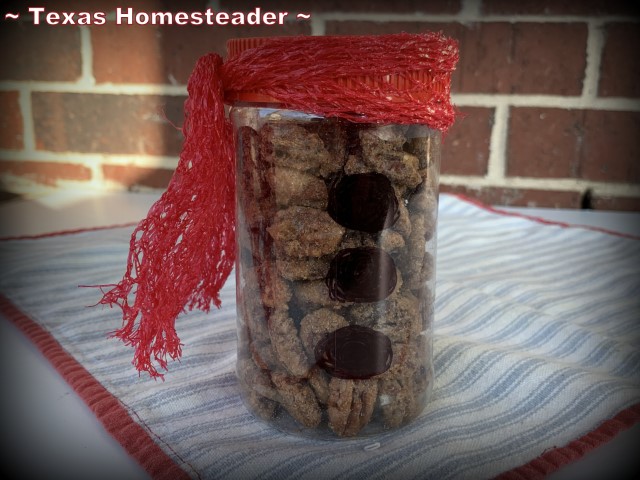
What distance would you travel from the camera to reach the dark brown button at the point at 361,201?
41 cm

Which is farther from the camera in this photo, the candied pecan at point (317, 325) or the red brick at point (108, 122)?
the red brick at point (108, 122)

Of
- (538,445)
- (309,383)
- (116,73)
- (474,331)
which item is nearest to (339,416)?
(309,383)

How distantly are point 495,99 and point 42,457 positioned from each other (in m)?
0.91

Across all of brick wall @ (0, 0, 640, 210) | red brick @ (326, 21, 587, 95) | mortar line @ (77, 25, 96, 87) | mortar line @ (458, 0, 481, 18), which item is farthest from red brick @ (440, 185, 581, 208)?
mortar line @ (77, 25, 96, 87)

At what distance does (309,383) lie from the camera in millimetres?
432

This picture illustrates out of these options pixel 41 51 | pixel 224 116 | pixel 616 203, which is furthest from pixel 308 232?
pixel 41 51

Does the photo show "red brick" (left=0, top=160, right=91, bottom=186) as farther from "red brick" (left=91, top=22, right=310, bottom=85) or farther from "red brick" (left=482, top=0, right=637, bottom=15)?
"red brick" (left=482, top=0, right=637, bottom=15)

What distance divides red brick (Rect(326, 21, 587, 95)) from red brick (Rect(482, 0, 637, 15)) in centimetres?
2

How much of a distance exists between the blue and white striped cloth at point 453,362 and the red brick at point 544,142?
0.27 meters

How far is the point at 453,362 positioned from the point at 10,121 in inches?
41.5

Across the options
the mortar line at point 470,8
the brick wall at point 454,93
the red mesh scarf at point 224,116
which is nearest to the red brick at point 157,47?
the brick wall at point 454,93

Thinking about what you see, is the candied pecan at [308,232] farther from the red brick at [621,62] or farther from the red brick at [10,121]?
the red brick at [10,121]

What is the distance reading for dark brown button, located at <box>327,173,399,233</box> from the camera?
1.33 ft

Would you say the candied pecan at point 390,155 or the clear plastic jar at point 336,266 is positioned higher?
the candied pecan at point 390,155
